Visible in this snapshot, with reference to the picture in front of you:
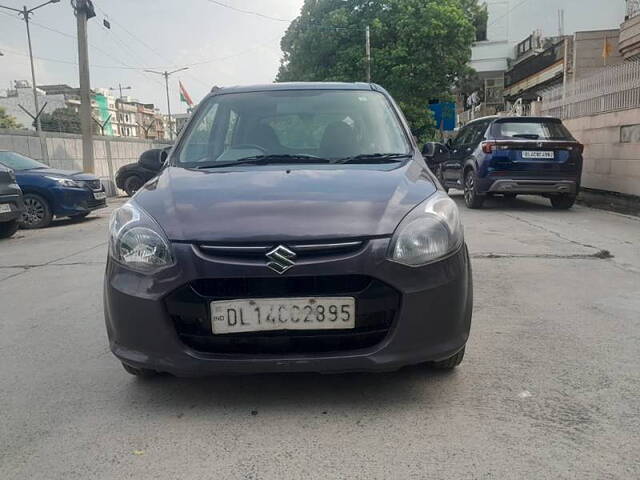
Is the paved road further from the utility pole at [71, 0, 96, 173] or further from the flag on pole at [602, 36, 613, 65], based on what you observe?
the flag on pole at [602, 36, 613, 65]

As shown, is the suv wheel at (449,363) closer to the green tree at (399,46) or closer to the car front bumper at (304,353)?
the car front bumper at (304,353)

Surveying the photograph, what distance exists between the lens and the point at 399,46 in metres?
26.3

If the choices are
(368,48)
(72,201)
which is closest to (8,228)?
(72,201)

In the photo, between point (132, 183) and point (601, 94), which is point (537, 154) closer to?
point (601, 94)

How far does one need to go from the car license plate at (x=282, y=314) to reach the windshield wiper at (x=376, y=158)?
44.7 inches

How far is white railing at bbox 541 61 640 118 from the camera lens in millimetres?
10250

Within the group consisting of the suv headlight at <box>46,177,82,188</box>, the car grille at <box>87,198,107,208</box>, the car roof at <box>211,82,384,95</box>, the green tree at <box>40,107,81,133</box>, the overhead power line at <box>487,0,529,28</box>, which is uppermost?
the overhead power line at <box>487,0,529,28</box>

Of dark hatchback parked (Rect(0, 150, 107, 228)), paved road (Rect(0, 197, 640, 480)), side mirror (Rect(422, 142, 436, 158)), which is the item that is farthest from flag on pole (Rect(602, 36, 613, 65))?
side mirror (Rect(422, 142, 436, 158))

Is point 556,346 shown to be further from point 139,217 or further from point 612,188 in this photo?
point 612,188

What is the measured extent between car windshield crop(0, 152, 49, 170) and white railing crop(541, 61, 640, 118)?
10976 mm

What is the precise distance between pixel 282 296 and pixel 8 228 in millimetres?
8256

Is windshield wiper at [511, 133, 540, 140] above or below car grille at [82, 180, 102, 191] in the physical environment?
above

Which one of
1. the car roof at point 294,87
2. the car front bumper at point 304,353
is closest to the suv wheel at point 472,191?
the car roof at point 294,87

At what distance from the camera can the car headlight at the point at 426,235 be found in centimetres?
243
